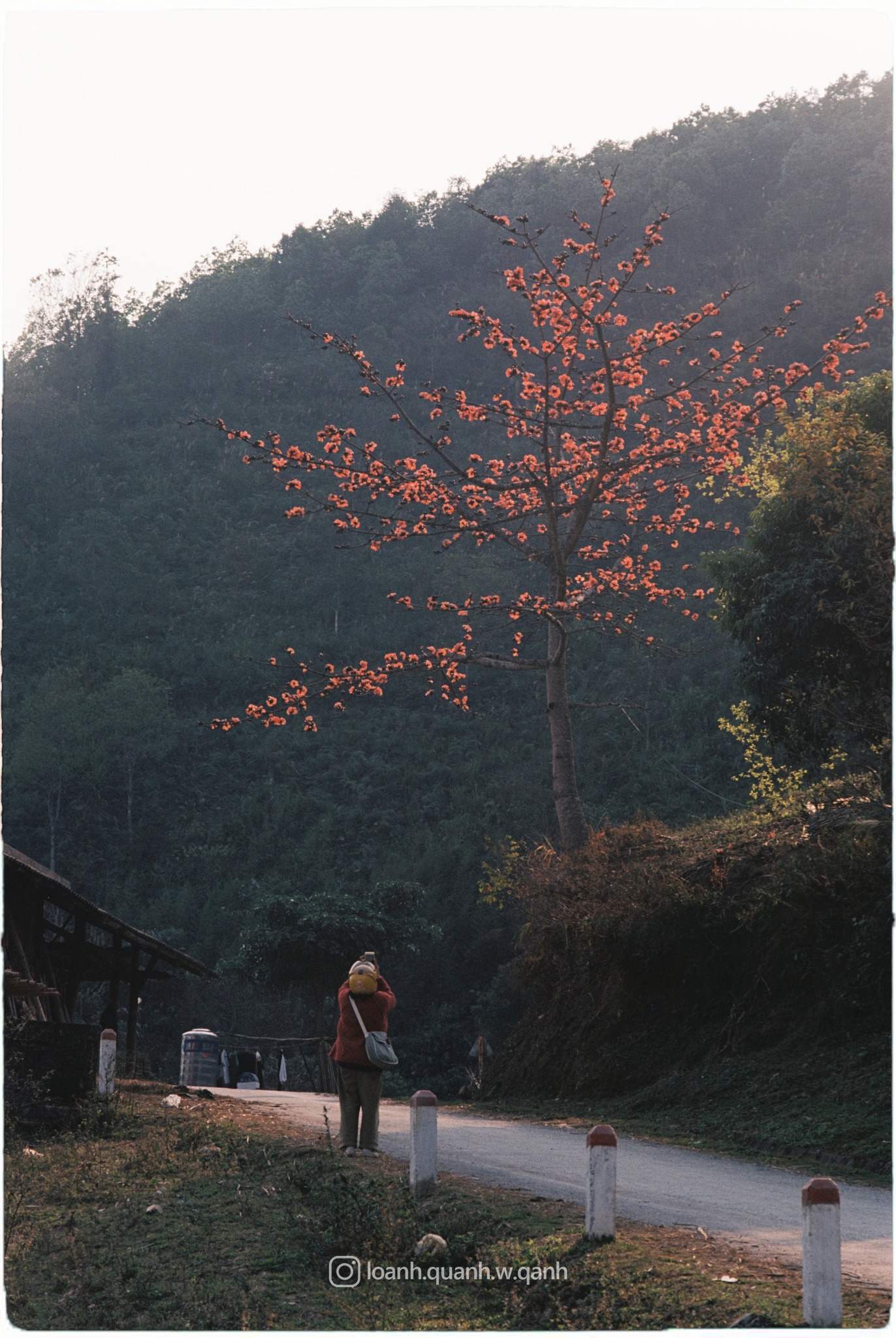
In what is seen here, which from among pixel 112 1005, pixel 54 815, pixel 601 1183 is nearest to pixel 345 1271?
pixel 601 1183

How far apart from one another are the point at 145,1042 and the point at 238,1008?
365cm

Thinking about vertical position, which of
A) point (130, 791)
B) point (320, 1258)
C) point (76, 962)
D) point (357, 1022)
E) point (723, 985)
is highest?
point (130, 791)

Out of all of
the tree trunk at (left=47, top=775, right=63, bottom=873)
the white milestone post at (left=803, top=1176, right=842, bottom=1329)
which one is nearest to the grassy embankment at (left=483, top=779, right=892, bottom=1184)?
the white milestone post at (left=803, top=1176, right=842, bottom=1329)

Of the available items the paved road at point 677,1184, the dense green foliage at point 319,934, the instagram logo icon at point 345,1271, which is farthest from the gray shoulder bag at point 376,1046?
the dense green foliage at point 319,934

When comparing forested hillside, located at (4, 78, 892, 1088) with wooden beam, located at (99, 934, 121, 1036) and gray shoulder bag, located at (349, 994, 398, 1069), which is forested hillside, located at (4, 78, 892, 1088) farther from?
gray shoulder bag, located at (349, 994, 398, 1069)

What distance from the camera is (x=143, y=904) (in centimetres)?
5469

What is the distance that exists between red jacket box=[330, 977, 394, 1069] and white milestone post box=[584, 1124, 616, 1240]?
11.6 ft

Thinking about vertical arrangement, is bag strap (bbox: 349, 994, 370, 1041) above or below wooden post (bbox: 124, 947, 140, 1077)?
above

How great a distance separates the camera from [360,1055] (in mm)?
10742

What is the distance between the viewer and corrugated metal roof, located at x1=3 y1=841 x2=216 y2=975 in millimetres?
20031

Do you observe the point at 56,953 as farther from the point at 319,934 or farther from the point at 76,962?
the point at 319,934

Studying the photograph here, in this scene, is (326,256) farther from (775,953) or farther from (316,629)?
(775,953)

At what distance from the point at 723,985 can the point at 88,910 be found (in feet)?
37.9

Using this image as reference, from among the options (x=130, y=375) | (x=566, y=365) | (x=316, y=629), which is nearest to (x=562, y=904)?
(x=566, y=365)
